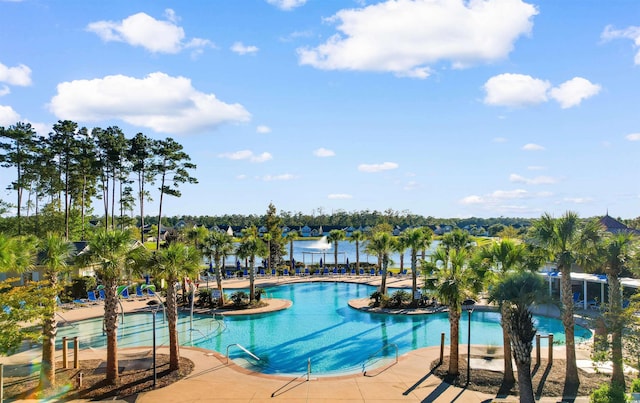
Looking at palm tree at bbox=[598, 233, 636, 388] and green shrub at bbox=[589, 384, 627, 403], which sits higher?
palm tree at bbox=[598, 233, 636, 388]

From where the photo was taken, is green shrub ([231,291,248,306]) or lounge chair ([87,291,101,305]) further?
lounge chair ([87,291,101,305])

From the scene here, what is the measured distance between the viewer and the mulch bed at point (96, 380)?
14.8m

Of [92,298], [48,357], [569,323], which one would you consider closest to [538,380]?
[569,323]

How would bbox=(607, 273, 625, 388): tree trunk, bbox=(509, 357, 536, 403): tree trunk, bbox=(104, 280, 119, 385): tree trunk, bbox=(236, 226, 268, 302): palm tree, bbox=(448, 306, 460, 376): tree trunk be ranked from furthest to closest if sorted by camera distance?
bbox=(236, 226, 268, 302): palm tree
bbox=(448, 306, 460, 376): tree trunk
bbox=(104, 280, 119, 385): tree trunk
bbox=(607, 273, 625, 388): tree trunk
bbox=(509, 357, 536, 403): tree trunk

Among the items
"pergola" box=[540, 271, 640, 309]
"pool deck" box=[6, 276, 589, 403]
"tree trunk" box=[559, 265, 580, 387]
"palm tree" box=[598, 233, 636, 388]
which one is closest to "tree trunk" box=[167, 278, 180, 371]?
"pool deck" box=[6, 276, 589, 403]

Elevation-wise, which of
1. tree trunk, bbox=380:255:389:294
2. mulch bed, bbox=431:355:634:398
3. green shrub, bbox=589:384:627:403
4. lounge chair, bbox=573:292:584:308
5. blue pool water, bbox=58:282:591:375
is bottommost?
blue pool water, bbox=58:282:591:375

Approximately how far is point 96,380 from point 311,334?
431 inches

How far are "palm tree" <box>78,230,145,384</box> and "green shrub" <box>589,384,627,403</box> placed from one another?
14484 mm

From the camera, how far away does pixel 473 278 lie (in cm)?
1623

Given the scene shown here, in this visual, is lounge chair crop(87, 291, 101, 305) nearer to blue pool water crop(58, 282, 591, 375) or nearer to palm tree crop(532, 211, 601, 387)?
blue pool water crop(58, 282, 591, 375)

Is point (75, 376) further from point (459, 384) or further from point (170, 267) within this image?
point (459, 384)

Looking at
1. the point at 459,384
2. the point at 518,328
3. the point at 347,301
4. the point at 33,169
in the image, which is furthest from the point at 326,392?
the point at 33,169

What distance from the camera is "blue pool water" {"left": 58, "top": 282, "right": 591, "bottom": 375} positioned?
65.9ft

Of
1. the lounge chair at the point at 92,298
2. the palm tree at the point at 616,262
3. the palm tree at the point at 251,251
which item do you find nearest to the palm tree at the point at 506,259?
the palm tree at the point at 616,262
